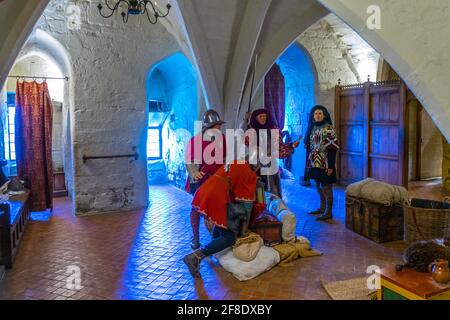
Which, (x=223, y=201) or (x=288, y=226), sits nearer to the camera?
(x=223, y=201)

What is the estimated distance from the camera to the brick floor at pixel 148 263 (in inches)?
135

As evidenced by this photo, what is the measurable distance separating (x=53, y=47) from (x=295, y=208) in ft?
16.8

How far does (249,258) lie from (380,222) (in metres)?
1.95

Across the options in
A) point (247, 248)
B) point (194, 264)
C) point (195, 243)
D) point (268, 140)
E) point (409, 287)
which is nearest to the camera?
point (409, 287)

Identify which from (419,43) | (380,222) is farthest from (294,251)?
(419,43)

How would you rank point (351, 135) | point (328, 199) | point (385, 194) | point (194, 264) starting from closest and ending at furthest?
point (194, 264) → point (385, 194) → point (328, 199) → point (351, 135)

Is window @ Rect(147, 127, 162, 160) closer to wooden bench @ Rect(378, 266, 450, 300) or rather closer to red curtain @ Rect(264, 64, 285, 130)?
red curtain @ Rect(264, 64, 285, 130)

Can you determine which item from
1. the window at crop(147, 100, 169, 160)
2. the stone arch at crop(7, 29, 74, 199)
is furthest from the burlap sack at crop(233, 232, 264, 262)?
the window at crop(147, 100, 169, 160)

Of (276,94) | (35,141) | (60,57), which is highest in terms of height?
(60,57)

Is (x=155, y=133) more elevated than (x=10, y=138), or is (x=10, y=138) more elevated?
(x=155, y=133)

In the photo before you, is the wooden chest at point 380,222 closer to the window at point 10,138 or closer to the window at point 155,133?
the window at point 155,133

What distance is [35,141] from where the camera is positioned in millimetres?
6367

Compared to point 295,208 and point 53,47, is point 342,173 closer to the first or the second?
point 295,208

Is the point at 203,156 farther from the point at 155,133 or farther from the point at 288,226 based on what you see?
the point at 155,133
